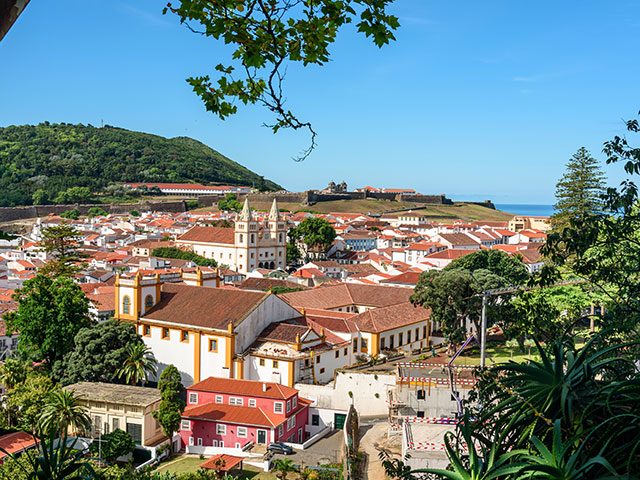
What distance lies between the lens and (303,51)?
503 centimetres

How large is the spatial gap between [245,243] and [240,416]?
4322 centimetres

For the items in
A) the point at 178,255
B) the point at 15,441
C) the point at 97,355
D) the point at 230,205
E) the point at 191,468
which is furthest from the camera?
the point at 230,205

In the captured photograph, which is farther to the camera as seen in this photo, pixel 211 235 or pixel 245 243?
pixel 211 235

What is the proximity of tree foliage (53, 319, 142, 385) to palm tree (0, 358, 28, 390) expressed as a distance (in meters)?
2.28

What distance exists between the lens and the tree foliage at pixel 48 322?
26.7m

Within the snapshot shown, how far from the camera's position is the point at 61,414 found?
1923 centimetres

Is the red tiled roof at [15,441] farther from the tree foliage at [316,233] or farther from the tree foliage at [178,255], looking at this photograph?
the tree foliage at [316,233]

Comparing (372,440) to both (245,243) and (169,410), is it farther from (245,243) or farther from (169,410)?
(245,243)

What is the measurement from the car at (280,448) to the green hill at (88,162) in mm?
107541

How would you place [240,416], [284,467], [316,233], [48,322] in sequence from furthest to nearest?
[316,233] → [48,322] → [240,416] → [284,467]

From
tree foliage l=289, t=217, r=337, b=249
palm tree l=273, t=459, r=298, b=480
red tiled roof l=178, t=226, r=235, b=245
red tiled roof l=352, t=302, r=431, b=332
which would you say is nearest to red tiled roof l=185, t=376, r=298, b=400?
palm tree l=273, t=459, r=298, b=480

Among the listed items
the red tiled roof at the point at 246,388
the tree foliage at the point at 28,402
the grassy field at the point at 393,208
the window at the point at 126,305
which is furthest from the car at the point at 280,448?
the grassy field at the point at 393,208

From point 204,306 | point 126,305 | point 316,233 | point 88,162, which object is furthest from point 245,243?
point 88,162

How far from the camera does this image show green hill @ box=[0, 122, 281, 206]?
127000 millimetres
